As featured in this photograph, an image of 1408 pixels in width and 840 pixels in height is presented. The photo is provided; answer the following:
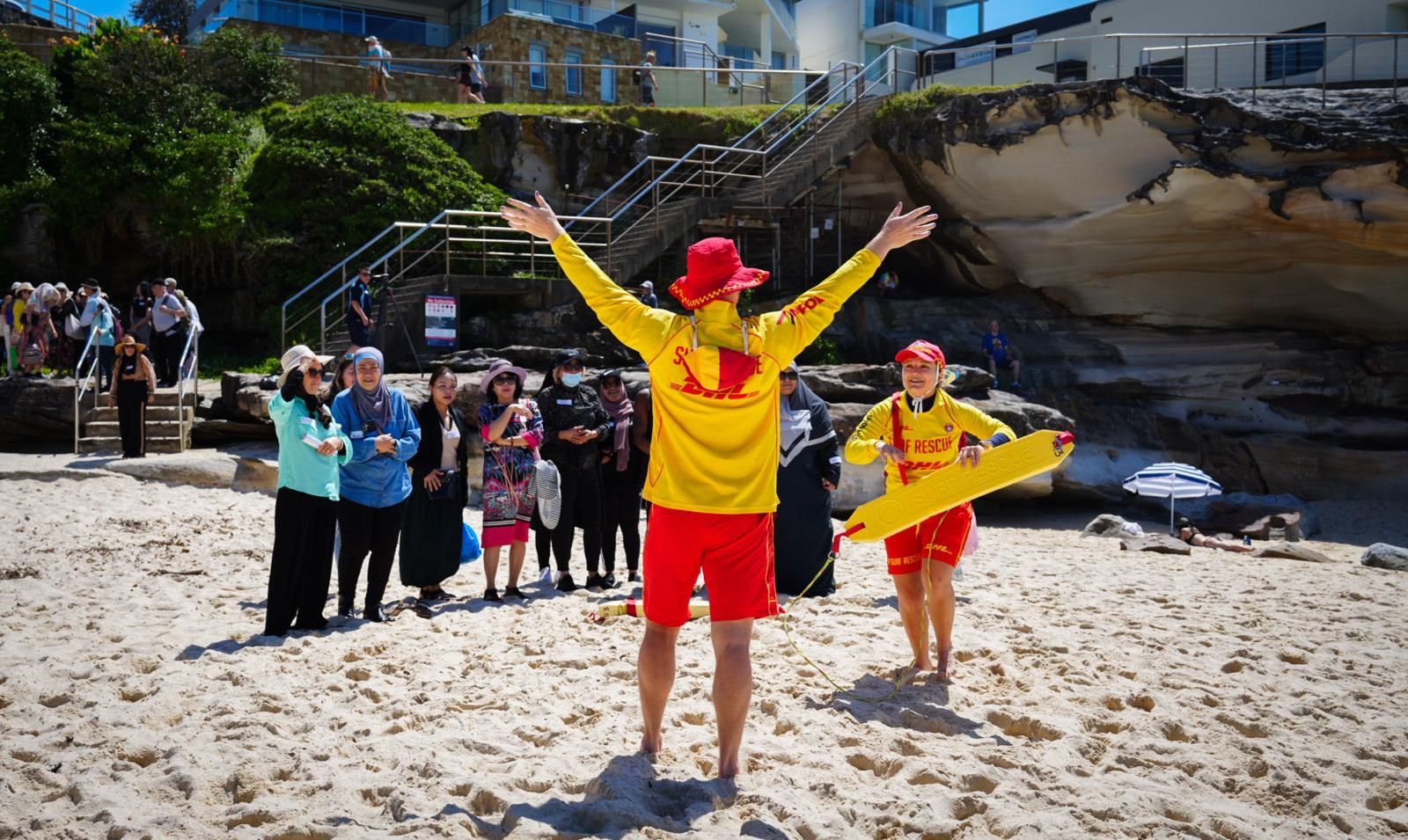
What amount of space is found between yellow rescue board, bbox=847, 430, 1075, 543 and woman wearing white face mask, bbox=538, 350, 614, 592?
→ 304 cm

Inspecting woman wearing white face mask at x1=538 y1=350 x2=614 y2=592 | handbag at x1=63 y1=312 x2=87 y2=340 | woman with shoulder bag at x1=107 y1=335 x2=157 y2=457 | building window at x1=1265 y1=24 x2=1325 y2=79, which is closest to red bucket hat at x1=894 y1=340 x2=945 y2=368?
woman wearing white face mask at x1=538 y1=350 x2=614 y2=592

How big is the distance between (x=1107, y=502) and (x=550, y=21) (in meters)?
19.1

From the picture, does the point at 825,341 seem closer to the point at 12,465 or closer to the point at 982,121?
the point at 982,121

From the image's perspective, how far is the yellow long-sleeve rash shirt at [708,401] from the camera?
3.69m

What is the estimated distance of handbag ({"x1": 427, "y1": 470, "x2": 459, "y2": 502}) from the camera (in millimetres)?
6875

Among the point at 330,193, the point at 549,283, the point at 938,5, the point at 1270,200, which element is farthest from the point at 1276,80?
the point at 938,5

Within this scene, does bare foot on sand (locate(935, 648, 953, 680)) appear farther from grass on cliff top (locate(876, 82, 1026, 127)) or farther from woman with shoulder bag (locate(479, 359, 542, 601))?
grass on cliff top (locate(876, 82, 1026, 127))

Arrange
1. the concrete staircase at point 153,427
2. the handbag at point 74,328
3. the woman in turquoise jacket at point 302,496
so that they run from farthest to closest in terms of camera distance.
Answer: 1. the handbag at point 74,328
2. the concrete staircase at point 153,427
3. the woman in turquoise jacket at point 302,496

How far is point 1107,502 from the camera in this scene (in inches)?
598

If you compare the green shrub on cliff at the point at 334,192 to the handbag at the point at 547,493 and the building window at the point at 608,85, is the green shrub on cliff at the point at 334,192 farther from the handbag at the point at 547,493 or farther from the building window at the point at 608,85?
the handbag at the point at 547,493

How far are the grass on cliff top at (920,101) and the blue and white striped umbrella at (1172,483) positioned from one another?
777 centimetres

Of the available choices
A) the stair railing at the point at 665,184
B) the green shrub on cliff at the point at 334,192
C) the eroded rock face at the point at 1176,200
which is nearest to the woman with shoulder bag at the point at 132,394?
the stair railing at the point at 665,184

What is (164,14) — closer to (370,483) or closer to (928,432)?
(370,483)

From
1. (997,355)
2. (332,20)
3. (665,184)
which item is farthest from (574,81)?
(997,355)
